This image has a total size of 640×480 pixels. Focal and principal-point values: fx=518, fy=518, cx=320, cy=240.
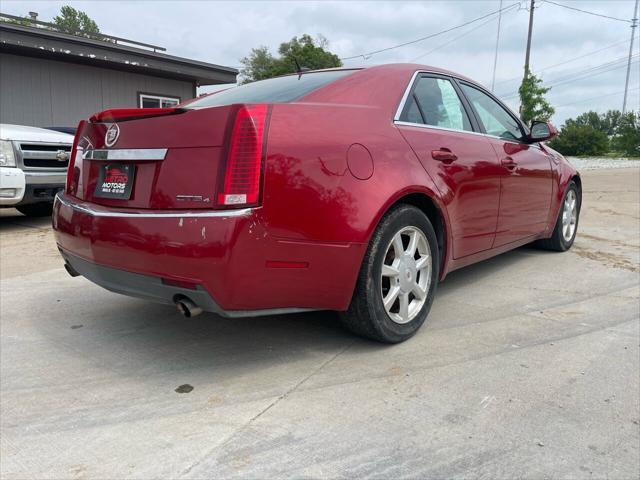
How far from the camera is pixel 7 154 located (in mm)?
6305

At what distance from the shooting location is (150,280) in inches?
94.8

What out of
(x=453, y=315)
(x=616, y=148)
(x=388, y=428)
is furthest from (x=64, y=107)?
(x=616, y=148)

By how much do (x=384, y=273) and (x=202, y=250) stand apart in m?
1.07

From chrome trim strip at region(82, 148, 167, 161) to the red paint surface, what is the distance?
3 cm

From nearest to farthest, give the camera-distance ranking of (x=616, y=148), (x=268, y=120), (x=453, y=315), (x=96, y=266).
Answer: (x=268, y=120), (x=96, y=266), (x=453, y=315), (x=616, y=148)

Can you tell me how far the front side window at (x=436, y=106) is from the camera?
314 centimetres

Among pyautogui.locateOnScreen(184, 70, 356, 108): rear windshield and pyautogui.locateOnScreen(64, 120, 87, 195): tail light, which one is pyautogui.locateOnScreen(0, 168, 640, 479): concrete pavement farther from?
pyautogui.locateOnScreen(184, 70, 356, 108): rear windshield

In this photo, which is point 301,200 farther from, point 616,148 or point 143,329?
point 616,148

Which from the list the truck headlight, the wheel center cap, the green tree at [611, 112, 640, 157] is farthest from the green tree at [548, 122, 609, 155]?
the wheel center cap

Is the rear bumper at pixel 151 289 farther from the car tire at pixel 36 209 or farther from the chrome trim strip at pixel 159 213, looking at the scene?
the car tire at pixel 36 209

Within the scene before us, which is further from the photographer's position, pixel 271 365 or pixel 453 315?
pixel 453 315

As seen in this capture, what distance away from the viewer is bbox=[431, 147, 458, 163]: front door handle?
3.10 m

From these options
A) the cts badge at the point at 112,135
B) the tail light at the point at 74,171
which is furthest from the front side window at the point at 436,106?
the tail light at the point at 74,171

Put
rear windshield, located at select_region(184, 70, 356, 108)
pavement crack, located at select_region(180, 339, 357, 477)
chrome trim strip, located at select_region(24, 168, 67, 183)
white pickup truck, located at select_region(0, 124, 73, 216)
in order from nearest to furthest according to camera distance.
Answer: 1. pavement crack, located at select_region(180, 339, 357, 477)
2. rear windshield, located at select_region(184, 70, 356, 108)
3. white pickup truck, located at select_region(0, 124, 73, 216)
4. chrome trim strip, located at select_region(24, 168, 67, 183)
